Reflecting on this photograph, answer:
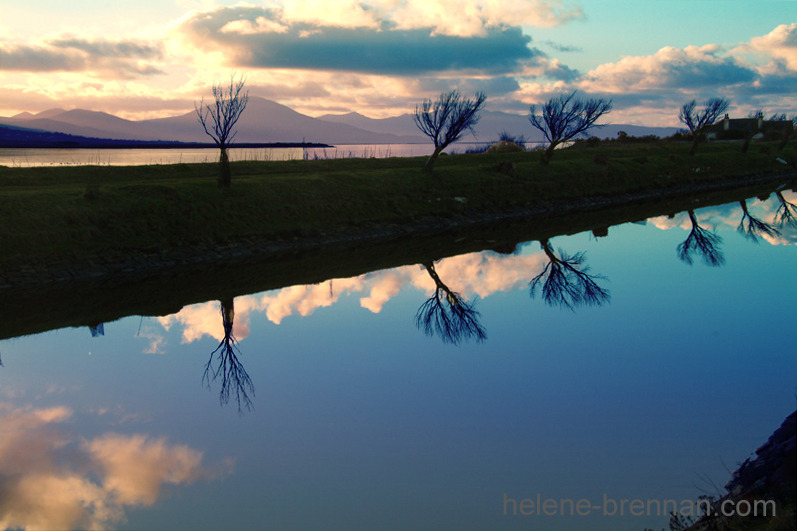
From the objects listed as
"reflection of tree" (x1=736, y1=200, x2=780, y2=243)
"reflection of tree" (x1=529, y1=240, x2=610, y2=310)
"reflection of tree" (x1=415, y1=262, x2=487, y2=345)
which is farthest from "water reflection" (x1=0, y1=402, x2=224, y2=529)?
"reflection of tree" (x1=736, y1=200, x2=780, y2=243)

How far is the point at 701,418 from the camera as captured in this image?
1254 cm

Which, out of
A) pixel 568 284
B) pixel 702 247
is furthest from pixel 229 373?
pixel 702 247

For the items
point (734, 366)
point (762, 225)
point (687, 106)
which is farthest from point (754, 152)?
point (734, 366)

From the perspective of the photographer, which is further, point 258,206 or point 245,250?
point 258,206

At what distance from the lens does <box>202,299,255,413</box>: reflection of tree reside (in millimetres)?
14164

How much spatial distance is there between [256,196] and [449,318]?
64.9ft

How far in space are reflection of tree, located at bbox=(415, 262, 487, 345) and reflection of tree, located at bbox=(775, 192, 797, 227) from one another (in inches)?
1245

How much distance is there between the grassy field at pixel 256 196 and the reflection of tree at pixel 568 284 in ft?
44.7

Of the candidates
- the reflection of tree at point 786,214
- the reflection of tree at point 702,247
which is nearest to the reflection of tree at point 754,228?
the reflection of tree at point 786,214

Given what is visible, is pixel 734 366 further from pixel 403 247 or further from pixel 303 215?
pixel 303 215

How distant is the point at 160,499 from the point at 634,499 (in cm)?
756

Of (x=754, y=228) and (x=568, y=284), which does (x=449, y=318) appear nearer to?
(x=568, y=284)

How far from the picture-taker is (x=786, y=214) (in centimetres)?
4784

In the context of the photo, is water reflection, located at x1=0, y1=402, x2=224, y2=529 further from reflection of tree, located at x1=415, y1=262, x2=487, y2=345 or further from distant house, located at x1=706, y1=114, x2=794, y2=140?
distant house, located at x1=706, y1=114, x2=794, y2=140
